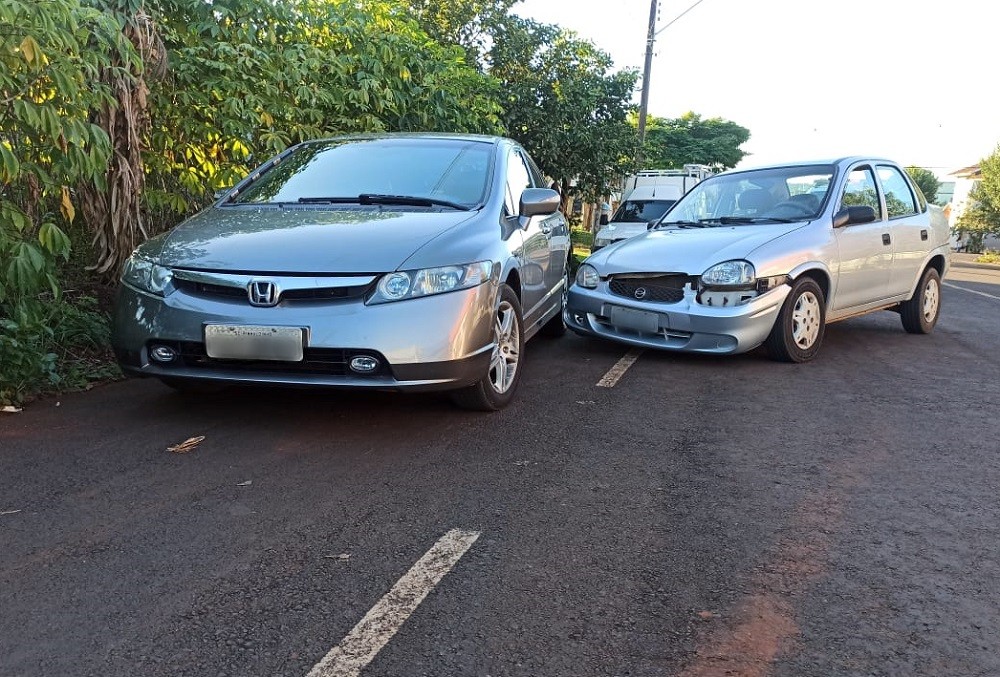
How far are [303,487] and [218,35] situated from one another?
4285 mm

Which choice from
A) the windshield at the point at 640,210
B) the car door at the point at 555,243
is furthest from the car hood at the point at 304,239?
the windshield at the point at 640,210

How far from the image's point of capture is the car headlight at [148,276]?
173 inches

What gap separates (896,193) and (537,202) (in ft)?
14.3

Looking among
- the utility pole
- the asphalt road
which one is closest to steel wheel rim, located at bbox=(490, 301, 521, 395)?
the asphalt road

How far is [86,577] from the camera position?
281cm

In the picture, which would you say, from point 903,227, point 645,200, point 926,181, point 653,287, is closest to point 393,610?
point 653,287

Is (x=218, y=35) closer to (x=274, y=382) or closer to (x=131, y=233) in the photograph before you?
(x=131, y=233)

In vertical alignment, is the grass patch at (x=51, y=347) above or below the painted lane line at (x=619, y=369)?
above

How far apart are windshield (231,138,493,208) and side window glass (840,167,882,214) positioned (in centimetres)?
338

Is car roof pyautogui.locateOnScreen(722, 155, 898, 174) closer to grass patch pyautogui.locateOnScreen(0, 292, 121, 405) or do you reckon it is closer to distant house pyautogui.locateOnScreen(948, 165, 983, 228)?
grass patch pyautogui.locateOnScreen(0, 292, 121, 405)

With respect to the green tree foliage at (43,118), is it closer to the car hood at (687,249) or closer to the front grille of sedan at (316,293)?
the front grille of sedan at (316,293)

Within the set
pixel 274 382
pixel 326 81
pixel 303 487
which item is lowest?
pixel 303 487

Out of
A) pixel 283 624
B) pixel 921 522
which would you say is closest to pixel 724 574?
pixel 921 522

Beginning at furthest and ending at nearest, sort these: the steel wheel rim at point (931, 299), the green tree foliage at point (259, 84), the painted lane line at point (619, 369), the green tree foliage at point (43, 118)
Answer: the steel wheel rim at point (931, 299)
the green tree foliage at point (259, 84)
the painted lane line at point (619, 369)
the green tree foliage at point (43, 118)
